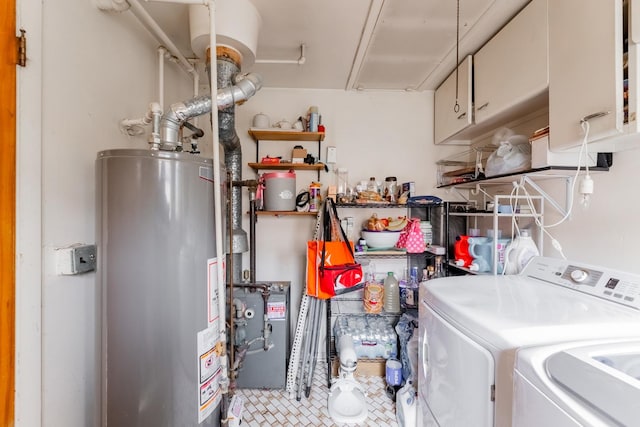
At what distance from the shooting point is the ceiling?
1.34m

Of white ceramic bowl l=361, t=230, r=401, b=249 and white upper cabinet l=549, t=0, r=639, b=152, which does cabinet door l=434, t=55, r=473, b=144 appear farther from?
white ceramic bowl l=361, t=230, r=401, b=249

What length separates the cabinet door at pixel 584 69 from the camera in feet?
2.88

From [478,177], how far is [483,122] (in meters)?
0.35

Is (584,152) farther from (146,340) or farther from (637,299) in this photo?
(146,340)

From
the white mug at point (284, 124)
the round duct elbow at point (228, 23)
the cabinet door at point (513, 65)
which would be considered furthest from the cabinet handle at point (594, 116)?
the white mug at point (284, 124)

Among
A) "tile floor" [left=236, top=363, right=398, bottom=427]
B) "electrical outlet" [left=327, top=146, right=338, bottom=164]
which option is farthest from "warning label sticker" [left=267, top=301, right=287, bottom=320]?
"electrical outlet" [left=327, top=146, right=338, bottom=164]

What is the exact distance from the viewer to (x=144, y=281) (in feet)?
3.06

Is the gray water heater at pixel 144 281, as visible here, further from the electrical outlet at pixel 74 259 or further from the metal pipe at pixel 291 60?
the metal pipe at pixel 291 60

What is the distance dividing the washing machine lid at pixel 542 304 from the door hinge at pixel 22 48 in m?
1.64

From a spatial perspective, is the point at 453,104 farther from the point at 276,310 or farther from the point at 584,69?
the point at 276,310

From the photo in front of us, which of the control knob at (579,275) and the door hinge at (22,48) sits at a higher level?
the door hinge at (22,48)

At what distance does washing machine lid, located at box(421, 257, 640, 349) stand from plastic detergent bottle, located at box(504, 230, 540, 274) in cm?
8

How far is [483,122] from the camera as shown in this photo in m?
1.66

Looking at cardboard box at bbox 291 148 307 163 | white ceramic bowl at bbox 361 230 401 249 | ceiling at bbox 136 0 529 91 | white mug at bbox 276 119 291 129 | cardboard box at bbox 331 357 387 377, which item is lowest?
cardboard box at bbox 331 357 387 377
